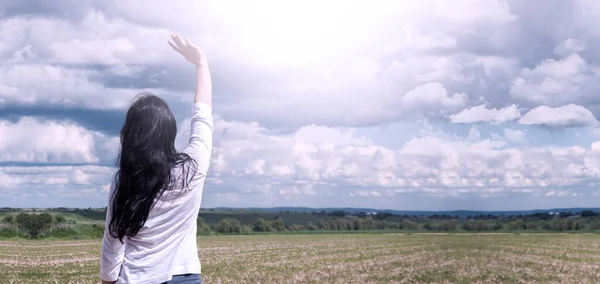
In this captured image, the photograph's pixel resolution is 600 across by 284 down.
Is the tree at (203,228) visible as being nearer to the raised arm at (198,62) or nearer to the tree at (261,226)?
the tree at (261,226)

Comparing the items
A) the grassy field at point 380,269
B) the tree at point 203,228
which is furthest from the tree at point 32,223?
the grassy field at point 380,269

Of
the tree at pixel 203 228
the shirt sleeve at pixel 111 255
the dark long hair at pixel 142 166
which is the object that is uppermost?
the dark long hair at pixel 142 166

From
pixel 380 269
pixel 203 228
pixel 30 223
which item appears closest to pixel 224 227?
pixel 203 228

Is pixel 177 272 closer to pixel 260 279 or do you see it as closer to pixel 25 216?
pixel 260 279

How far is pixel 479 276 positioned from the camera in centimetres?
1772

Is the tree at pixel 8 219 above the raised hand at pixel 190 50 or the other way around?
the other way around

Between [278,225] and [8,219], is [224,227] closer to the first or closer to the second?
[278,225]

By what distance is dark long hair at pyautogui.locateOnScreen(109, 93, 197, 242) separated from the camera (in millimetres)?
3213

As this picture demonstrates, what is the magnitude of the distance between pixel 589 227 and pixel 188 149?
Answer: 63895 millimetres

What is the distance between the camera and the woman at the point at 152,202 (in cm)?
322

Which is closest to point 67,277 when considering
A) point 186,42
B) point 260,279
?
point 260,279

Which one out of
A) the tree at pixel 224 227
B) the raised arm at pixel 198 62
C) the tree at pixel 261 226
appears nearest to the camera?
the raised arm at pixel 198 62

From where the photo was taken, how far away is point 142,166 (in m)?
3.22

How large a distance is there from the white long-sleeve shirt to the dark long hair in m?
0.04
